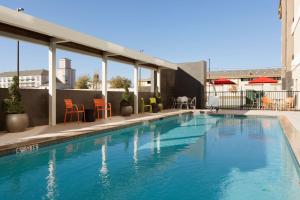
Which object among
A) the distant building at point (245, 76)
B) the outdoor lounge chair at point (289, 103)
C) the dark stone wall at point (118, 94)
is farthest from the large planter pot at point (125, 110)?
the distant building at point (245, 76)

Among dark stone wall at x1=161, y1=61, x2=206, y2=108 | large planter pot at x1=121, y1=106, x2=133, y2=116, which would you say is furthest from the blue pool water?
dark stone wall at x1=161, y1=61, x2=206, y2=108

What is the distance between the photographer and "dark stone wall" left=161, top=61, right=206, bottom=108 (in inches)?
671

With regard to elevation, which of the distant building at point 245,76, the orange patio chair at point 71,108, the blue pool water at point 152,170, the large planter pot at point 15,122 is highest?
the distant building at point 245,76

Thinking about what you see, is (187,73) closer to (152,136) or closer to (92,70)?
(152,136)

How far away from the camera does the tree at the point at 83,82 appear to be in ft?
185

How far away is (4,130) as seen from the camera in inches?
270

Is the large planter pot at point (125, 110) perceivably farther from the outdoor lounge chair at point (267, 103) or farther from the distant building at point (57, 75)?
the distant building at point (57, 75)

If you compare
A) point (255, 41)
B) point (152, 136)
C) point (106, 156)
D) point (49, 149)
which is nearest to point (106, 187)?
point (106, 156)

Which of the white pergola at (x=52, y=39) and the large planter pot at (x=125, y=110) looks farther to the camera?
the large planter pot at (x=125, y=110)

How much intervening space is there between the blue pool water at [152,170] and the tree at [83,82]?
169 ft

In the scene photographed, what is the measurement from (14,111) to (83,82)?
51873 millimetres

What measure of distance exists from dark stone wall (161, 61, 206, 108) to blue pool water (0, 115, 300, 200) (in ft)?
33.8

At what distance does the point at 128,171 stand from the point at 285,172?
2501 mm

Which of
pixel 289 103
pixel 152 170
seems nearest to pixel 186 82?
pixel 289 103
